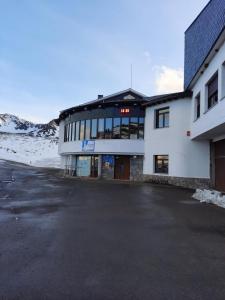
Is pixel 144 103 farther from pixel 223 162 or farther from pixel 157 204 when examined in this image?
pixel 157 204

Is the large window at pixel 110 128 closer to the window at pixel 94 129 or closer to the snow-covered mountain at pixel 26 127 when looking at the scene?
the window at pixel 94 129

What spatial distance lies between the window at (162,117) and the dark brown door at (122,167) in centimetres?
440

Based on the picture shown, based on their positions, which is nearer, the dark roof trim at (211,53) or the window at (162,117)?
the dark roof trim at (211,53)

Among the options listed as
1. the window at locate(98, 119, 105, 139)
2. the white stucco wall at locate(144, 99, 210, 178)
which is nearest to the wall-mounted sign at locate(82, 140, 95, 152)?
the window at locate(98, 119, 105, 139)

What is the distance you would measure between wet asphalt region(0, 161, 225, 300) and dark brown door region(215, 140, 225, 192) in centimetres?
819

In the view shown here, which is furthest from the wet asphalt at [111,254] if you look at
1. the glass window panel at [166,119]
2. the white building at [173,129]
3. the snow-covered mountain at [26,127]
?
the snow-covered mountain at [26,127]

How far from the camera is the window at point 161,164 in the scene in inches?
890

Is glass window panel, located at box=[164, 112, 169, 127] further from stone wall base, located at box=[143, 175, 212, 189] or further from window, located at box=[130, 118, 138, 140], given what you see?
stone wall base, located at box=[143, 175, 212, 189]

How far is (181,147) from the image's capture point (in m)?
21.0

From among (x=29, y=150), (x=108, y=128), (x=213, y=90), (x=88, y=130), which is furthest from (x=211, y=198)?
(x=29, y=150)

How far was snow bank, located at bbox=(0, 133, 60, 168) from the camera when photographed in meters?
56.8

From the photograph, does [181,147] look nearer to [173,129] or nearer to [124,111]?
[173,129]

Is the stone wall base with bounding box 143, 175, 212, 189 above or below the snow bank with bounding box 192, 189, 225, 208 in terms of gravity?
above

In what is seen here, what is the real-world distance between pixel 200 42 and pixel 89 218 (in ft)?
45.2
